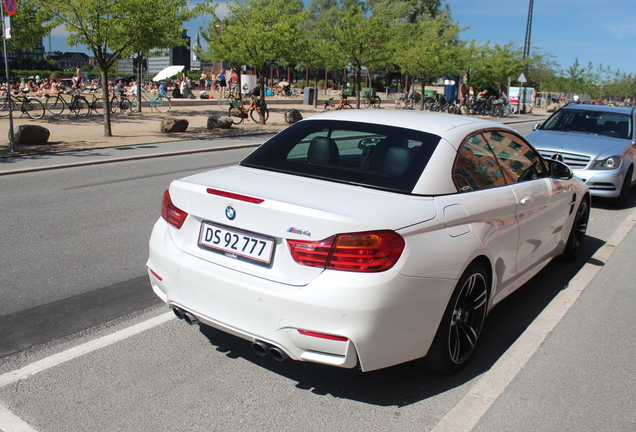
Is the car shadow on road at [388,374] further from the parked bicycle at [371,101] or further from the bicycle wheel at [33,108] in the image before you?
the parked bicycle at [371,101]

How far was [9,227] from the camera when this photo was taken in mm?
6719

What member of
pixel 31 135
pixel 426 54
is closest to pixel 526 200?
pixel 31 135

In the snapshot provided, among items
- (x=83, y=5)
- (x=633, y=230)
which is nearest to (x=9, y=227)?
(x=633, y=230)

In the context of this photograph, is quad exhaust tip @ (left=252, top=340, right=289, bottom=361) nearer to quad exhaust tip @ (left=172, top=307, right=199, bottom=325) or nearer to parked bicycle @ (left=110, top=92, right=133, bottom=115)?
quad exhaust tip @ (left=172, top=307, right=199, bottom=325)

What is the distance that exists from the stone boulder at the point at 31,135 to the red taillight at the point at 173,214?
1313cm

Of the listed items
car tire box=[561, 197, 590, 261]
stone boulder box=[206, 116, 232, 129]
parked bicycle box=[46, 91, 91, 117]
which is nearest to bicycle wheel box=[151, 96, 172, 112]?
parked bicycle box=[46, 91, 91, 117]

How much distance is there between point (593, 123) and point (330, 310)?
28.7 feet

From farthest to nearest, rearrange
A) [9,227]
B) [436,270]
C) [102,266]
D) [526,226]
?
1. [9,227]
2. [102,266]
3. [526,226]
4. [436,270]

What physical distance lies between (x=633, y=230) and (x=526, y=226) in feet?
14.5

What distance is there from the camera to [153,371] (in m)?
3.44

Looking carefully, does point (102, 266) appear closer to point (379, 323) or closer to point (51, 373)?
point (51, 373)

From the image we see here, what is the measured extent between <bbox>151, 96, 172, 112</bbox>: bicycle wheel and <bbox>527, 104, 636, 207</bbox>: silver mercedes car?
20507 mm

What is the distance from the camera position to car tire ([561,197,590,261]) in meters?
5.77

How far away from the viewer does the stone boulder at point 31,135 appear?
14.9 metres
